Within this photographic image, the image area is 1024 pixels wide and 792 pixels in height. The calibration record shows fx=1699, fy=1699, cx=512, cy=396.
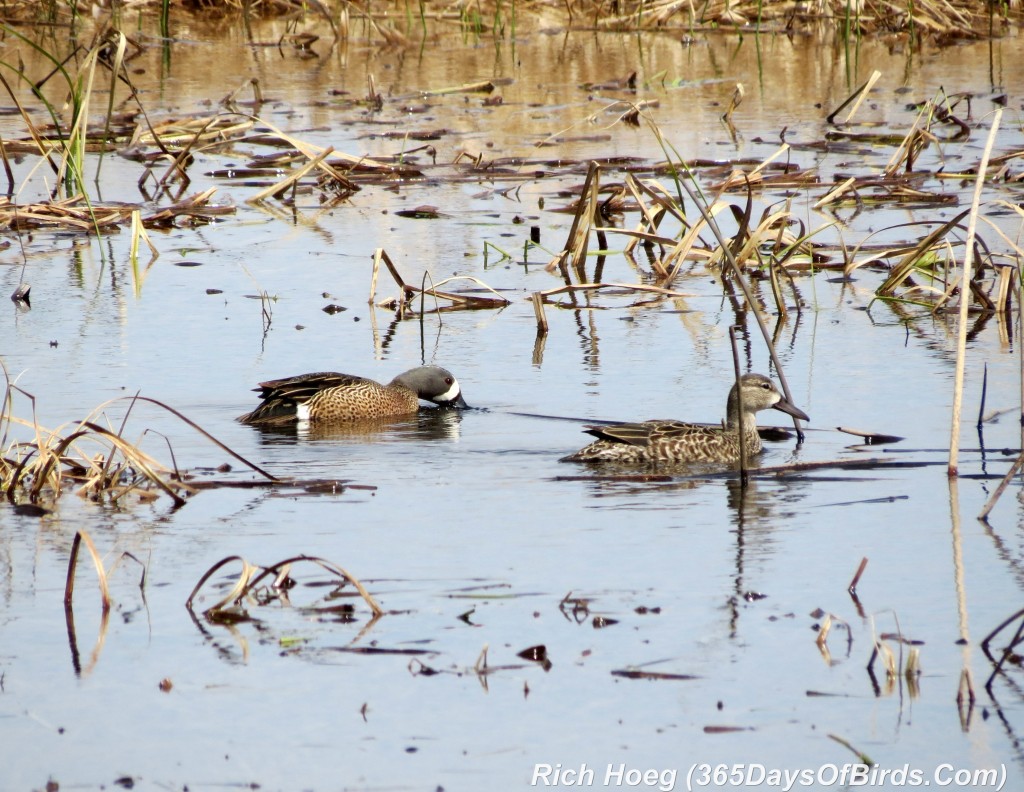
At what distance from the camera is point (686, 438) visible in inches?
332

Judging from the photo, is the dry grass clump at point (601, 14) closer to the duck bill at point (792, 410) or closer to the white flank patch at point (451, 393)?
the white flank patch at point (451, 393)

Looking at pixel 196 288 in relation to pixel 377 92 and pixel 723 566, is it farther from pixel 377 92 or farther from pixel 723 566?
pixel 377 92

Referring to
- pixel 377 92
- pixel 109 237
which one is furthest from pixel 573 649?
pixel 377 92

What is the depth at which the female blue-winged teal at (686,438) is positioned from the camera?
8.19 metres

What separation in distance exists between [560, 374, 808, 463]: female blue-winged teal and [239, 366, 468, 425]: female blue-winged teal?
1449 mm

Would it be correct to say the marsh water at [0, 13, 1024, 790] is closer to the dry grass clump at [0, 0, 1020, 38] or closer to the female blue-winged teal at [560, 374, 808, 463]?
the female blue-winged teal at [560, 374, 808, 463]

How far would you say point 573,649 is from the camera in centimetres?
540

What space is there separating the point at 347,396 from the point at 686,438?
2.05m

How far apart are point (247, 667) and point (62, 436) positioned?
304 cm

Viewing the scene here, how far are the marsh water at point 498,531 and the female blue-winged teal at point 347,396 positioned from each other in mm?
145

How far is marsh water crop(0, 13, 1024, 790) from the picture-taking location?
15.8ft

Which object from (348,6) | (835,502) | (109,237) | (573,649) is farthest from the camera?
(348,6)

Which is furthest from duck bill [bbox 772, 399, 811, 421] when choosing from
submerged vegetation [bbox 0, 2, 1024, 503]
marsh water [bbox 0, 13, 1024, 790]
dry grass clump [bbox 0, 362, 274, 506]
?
dry grass clump [bbox 0, 362, 274, 506]

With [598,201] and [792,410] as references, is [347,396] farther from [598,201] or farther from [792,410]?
[598,201]
